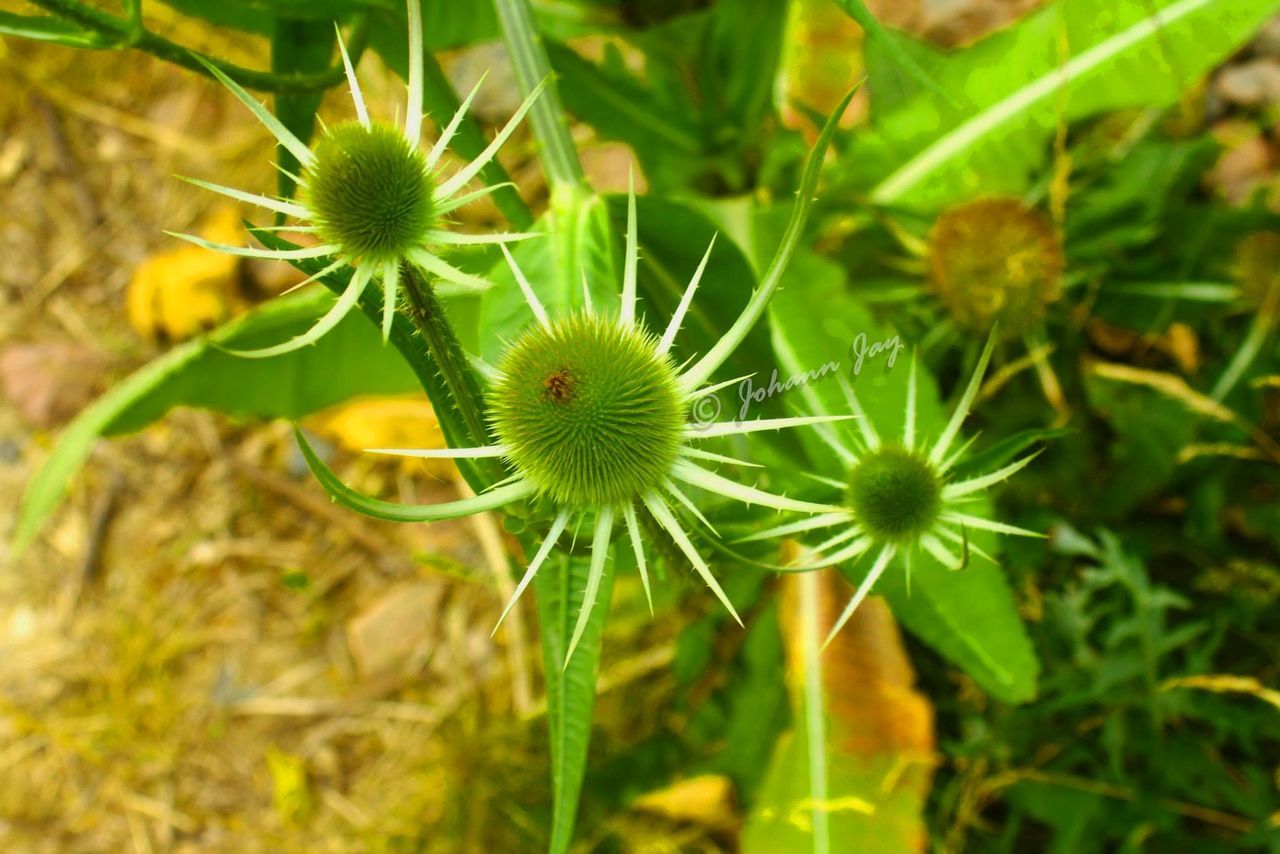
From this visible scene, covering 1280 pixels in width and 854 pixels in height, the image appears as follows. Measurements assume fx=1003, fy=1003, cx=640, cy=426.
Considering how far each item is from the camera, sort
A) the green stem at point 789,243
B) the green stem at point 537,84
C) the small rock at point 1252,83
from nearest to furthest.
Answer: the green stem at point 789,243
the green stem at point 537,84
the small rock at point 1252,83

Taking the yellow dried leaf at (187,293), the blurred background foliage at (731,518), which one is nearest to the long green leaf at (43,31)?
the blurred background foliage at (731,518)

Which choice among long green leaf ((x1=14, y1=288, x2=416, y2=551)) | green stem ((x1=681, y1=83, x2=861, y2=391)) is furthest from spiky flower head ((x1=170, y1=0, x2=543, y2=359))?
long green leaf ((x1=14, y1=288, x2=416, y2=551))

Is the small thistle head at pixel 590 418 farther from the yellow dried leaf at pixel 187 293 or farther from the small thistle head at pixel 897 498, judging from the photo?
the yellow dried leaf at pixel 187 293

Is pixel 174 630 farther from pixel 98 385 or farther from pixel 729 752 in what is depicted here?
pixel 729 752

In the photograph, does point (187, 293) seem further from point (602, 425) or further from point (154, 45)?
point (602, 425)

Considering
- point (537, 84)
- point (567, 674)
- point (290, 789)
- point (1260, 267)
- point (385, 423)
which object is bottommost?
point (567, 674)

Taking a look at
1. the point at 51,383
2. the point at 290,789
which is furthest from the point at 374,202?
the point at 51,383

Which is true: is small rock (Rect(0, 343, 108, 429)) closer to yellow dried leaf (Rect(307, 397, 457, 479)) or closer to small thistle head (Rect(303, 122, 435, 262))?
yellow dried leaf (Rect(307, 397, 457, 479))
